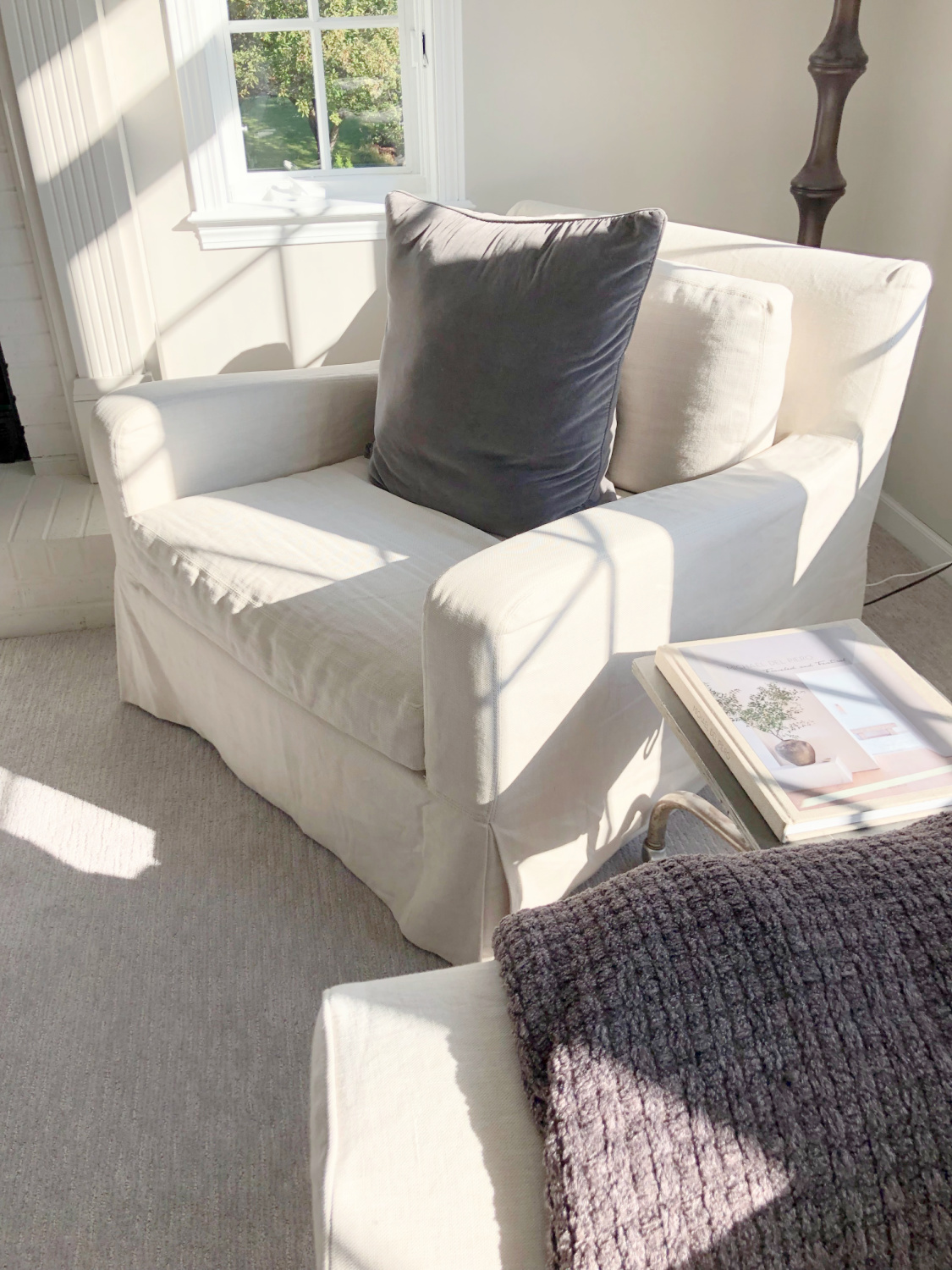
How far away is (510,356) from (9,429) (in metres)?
1.70

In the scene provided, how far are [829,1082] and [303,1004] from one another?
91 centimetres

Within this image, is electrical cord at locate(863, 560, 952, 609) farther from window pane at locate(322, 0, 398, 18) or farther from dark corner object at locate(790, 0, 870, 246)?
window pane at locate(322, 0, 398, 18)

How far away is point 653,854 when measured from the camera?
1.44 m

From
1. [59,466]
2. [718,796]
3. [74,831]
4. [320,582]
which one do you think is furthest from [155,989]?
[59,466]

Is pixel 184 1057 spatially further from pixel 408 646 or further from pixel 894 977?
pixel 894 977

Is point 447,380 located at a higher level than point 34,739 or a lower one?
higher

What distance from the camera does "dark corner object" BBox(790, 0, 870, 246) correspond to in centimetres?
192

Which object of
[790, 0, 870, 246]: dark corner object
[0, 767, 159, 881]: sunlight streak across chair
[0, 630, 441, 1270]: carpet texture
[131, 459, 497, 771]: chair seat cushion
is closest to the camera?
[0, 630, 441, 1270]: carpet texture

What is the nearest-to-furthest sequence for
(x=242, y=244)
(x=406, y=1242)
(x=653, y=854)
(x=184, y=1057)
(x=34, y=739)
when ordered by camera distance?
(x=406, y=1242) → (x=184, y=1057) → (x=653, y=854) → (x=34, y=739) → (x=242, y=244)

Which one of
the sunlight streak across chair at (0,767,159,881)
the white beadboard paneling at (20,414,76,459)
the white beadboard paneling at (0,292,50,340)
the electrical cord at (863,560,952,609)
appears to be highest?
the white beadboard paneling at (0,292,50,340)

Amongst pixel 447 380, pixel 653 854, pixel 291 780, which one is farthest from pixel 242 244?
pixel 653 854

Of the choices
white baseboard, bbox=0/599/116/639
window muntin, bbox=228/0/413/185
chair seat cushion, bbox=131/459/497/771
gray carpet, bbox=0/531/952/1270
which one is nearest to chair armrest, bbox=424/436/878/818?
chair seat cushion, bbox=131/459/497/771

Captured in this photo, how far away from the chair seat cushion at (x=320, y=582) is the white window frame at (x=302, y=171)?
0.82 m

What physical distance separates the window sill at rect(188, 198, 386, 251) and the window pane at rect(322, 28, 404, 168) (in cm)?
19
